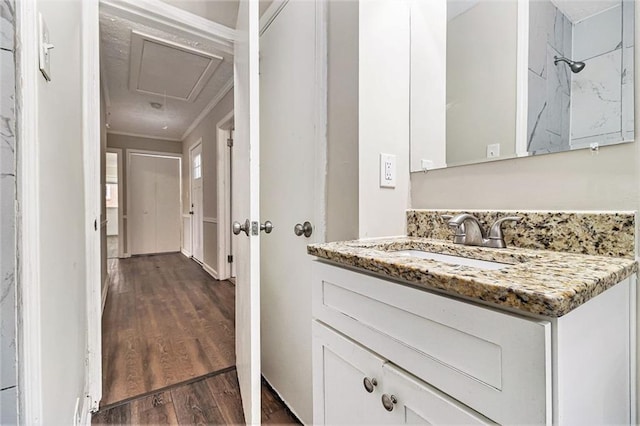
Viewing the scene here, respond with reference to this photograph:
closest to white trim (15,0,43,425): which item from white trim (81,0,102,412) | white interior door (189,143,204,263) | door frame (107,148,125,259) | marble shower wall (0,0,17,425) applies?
marble shower wall (0,0,17,425)

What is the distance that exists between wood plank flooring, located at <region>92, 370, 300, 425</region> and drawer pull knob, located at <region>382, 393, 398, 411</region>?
981mm

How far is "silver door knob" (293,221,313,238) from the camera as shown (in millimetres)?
1277

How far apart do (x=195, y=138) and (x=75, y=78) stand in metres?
3.84

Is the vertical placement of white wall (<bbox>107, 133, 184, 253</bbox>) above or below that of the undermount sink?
above

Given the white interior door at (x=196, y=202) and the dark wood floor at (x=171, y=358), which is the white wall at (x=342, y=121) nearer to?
the dark wood floor at (x=171, y=358)

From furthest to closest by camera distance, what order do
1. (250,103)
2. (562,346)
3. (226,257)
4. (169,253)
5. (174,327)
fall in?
(169,253) → (226,257) → (174,327) → (250,103) → (562,346)

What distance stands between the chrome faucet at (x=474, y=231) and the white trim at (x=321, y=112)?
478mm

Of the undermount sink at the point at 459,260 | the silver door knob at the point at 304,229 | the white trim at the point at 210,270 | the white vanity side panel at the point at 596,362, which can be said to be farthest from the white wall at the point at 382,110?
the white trim at the point at 210,270

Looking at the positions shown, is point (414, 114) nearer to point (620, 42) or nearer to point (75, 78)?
point (620, 42)

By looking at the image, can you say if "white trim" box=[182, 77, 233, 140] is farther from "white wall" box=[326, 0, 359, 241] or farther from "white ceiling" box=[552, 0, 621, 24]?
"white ceiling" box=[552, 0, 621, 24]

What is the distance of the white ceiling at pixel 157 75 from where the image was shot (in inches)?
92.1

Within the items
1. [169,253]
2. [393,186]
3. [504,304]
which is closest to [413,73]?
[393,186]

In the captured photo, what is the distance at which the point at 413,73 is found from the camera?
121 cm

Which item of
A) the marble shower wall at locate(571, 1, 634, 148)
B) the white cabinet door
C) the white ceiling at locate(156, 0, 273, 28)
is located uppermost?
the white ceiling at locate(156, 0, 273, 28)
